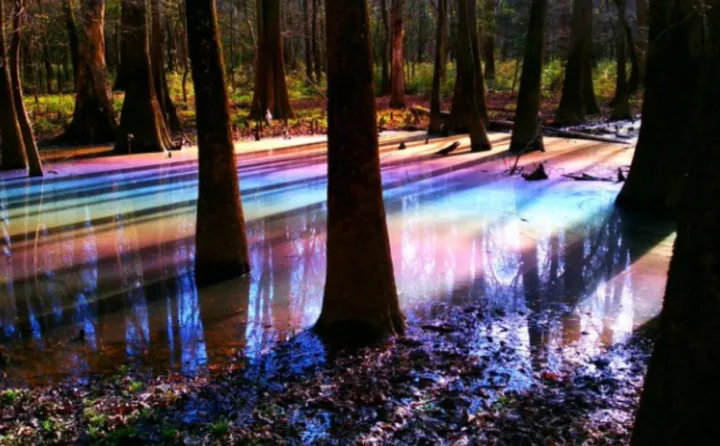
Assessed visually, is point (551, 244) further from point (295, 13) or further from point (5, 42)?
point (295, 13)

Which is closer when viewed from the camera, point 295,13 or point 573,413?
point 573,413

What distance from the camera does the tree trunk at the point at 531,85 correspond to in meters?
19.2

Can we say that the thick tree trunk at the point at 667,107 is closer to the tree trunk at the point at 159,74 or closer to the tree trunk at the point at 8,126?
the tree trunk at the point at 8,126

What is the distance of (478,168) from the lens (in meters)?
18.2

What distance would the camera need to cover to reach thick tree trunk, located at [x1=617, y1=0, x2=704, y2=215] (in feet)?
37.6

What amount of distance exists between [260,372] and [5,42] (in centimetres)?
1455

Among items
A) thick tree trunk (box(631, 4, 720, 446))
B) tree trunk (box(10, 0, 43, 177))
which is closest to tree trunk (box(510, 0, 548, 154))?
tree trunk (box(10, 0, 43, 177))

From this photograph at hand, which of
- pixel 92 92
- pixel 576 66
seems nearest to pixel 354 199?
pixel 92 92

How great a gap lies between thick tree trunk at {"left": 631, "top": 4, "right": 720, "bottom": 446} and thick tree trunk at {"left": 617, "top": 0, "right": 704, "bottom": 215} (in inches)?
399

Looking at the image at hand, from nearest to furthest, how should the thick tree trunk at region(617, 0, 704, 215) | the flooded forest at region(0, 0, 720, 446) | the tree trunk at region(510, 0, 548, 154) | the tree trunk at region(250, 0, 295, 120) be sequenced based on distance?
1. the flooded forest at region(0, 0, 720, 446)
2. the thick tree trunk at region(617, 0, 704, 215)
3. the tree trunk at region(510, 0, 548, 154)
4. the tree trunk at region(250, 0, 295, 120)

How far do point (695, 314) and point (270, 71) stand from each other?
1116 inches

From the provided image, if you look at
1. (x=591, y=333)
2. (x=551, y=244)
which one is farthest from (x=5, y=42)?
(x=591, y=333)

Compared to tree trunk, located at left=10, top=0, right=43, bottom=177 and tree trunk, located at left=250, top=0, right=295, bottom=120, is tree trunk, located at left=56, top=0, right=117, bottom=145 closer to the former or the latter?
Result: tree trunk, located at left=250, top=0, right=295, bottom=120

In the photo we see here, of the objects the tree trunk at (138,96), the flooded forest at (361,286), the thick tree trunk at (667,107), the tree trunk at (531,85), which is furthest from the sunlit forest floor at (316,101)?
the thick tree trunk at (667,107)
